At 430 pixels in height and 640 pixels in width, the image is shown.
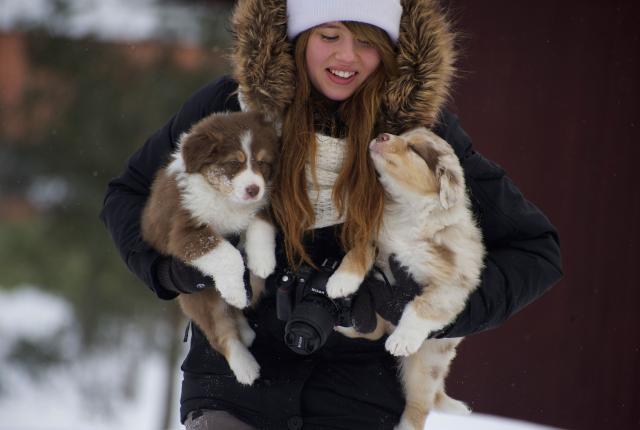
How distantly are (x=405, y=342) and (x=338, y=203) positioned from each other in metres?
0.62

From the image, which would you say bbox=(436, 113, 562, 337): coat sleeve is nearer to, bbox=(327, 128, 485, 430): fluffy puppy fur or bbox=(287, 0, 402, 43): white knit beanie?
bbox=(327, 128, 485, 430): fluffy puppy fur

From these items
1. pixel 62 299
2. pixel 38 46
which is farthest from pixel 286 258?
pixel 62 299

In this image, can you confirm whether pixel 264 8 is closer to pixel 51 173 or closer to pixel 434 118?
pixel 434 118

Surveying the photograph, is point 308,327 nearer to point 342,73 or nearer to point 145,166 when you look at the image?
point 342,73

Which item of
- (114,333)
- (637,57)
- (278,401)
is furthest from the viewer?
(114,333)

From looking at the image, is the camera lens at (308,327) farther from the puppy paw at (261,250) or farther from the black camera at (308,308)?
the puppy paw at (261,250)

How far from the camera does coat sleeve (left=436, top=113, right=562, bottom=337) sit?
3.28 meters

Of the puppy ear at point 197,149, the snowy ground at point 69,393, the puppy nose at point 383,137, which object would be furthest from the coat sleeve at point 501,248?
the snowy ground at point 69,393

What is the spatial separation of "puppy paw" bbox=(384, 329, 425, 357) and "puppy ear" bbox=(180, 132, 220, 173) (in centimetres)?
107

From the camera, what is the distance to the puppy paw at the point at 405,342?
3211 mm

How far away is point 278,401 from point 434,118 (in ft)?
4.45

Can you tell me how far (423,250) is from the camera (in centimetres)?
341

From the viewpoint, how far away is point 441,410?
12.5ft

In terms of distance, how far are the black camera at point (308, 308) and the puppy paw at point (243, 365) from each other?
9.7 inches
